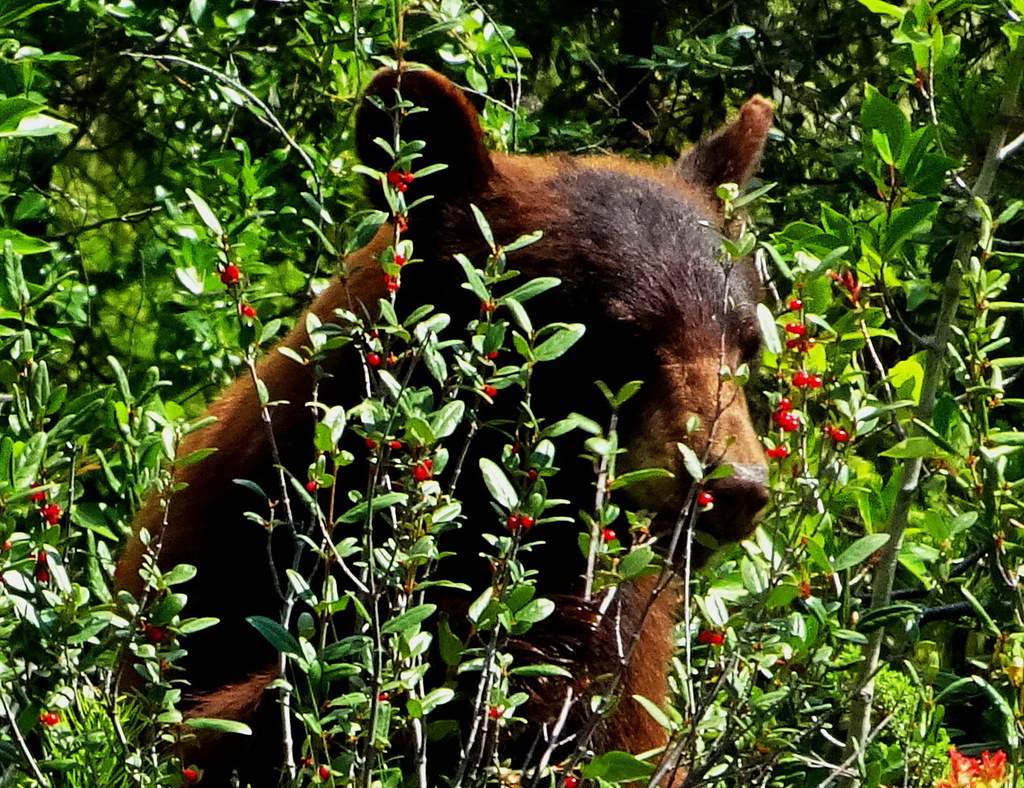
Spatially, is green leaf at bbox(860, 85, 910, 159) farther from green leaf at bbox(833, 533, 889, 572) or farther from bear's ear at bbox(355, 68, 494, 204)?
bear's ear at bbox(355, 68, 494, 204)

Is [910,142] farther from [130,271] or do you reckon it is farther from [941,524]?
[130,271]

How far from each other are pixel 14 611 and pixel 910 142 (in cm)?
167

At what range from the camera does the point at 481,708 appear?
89.8 inches

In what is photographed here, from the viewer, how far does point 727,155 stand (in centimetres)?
429

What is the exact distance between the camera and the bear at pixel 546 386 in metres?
3.31

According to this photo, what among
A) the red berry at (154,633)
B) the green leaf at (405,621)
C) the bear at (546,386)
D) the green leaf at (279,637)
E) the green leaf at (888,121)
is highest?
the green leaf at (888,121)

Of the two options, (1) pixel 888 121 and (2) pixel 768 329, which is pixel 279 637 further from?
(1) pixel 888 121

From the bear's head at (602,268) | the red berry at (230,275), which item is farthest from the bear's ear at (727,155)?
the red berry at (230,275)

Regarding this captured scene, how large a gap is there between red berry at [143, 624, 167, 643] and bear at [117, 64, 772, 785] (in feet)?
→ 3.05

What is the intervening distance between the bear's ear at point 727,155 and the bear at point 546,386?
0.29m

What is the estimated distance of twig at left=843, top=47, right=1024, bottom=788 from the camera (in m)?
2.76

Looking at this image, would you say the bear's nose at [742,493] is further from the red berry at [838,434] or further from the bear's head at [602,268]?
the red berry at [838,434]

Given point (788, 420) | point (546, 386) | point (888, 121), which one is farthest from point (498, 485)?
point (546, 386)

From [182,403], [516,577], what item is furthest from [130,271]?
[516,577]
